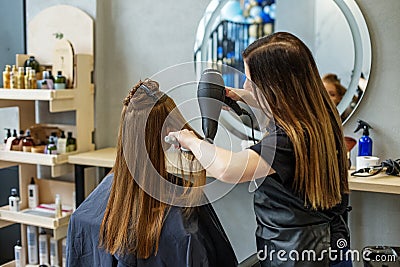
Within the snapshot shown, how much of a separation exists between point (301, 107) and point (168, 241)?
59 cm

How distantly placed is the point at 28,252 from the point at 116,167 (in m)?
1.59

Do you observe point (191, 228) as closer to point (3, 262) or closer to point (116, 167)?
point (116, 167)

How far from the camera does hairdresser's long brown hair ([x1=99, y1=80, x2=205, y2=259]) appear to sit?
64.1 inches

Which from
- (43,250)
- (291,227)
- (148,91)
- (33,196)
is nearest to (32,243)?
Result: (43,250)

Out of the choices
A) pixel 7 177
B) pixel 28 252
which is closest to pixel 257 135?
pixel 28 252

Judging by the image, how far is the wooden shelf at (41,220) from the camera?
2715 mm

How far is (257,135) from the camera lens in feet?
8.21

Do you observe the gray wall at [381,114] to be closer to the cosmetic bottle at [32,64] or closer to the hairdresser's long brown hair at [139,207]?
the hairdresser's long brown hair at [139,207]

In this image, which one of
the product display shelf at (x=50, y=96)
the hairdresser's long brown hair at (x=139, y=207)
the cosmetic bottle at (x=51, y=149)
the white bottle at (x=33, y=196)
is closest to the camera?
the hairdresser's long brown hair at (x=139, y=207)

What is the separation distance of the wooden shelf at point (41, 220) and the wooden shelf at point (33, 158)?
0.29 meters

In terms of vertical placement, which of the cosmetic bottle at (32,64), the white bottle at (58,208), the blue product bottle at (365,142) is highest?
the cosmetic bottle at (32,64)

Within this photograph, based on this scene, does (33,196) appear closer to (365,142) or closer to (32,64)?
(32,64)

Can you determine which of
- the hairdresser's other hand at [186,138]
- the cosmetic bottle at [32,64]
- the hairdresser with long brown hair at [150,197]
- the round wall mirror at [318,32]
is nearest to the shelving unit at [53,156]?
the cosmetic bottle at [32,64]

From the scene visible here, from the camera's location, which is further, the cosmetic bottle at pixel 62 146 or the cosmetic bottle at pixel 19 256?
the cosmetic bottle at pixel 19 256
